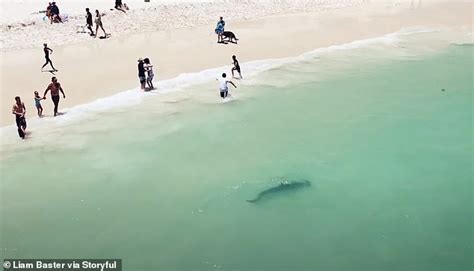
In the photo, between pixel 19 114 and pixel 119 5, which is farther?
pixel 119 5

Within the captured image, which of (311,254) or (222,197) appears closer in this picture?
(311,254)

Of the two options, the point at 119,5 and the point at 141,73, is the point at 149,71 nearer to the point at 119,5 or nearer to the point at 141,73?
the point at 141,73

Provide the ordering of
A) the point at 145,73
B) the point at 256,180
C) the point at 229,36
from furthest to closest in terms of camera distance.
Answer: the point at 229,36
the point at 145,73
the point at 256,180

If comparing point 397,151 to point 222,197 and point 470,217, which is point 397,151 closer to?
point 470,217

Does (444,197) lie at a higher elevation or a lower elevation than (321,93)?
lower

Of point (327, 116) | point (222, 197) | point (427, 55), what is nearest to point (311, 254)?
point (222, 197)

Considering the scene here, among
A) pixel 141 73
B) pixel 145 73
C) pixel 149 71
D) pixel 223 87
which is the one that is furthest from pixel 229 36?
pixel 141 73

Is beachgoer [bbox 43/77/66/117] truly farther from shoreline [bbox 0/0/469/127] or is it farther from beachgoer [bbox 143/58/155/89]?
beachgoer [bbox 143/58/155/89]
